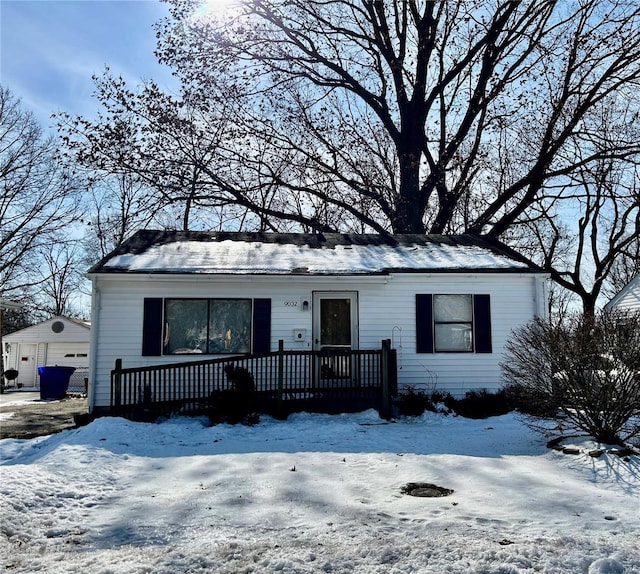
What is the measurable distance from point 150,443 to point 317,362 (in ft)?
12.1

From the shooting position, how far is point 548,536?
4.03 metres

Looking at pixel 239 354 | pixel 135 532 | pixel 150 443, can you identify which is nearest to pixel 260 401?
pixel 239 354

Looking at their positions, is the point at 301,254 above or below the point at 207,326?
above

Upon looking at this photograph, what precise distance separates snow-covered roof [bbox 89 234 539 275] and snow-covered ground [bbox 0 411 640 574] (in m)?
3.97

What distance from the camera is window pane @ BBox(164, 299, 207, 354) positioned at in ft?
37.5

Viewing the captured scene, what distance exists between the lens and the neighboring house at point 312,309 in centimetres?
1118

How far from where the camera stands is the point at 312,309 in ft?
38.6

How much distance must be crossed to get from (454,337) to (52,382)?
13.3 m

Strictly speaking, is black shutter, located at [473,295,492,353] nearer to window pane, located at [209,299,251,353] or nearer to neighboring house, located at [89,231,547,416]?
neighboring house, located at [89,231,547,416]

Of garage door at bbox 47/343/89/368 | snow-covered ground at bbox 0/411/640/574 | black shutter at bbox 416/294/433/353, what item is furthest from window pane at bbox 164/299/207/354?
garage door at bbox 47/343/89/368

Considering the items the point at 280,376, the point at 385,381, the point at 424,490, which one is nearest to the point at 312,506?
the point at 424,490

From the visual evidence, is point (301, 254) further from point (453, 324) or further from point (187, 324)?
point (453, 324)

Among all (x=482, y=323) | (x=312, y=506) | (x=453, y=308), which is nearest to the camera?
(x=312, y=506)

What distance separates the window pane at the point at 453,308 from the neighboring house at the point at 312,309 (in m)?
0.02
